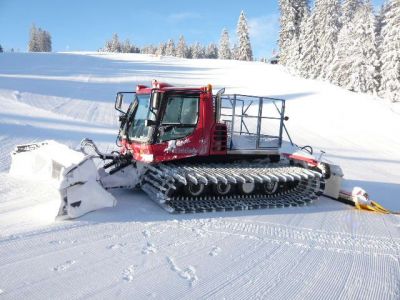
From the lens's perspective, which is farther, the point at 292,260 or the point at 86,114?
the point at 86,114

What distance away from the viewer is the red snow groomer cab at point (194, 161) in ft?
24.4

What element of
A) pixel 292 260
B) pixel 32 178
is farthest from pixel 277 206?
pixel 32 178

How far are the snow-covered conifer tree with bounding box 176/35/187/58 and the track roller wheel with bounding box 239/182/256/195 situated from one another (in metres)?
93.6

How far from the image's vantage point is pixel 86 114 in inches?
680

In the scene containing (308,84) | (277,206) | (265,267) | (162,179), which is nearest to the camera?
(265,267)

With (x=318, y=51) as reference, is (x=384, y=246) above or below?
below

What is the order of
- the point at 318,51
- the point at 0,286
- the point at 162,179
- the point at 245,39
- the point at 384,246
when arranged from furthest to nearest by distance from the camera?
the point at 245,39
the point at 318,51
the point at 162,179
the point at 384,246
the point at 0,286

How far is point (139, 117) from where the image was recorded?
326 inches

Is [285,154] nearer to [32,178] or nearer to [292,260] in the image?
[292,260]

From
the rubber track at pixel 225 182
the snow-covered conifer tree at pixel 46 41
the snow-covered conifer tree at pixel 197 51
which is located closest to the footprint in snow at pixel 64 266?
the rubber track at pixel 225 182

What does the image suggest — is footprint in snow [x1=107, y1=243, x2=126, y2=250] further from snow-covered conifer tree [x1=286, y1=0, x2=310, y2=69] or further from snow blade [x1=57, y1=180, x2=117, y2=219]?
snow-covered conifer tree [x1=286, y1=0, x2=310, y2=69]

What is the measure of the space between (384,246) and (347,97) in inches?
923

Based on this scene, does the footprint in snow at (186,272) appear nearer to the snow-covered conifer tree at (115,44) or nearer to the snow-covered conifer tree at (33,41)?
the snow-covered conifer tree at (115,44)

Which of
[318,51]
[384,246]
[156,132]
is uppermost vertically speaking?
[318,51]
